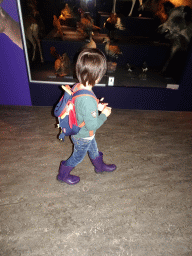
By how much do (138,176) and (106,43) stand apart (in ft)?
6.95

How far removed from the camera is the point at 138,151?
8.38ft

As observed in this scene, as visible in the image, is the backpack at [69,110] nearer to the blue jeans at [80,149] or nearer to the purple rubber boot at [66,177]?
the blue jeans at [80,149]

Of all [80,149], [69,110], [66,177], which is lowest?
[66,177]

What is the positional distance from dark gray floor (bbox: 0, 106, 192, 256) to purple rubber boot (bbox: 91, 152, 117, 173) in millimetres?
79

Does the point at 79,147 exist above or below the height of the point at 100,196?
above

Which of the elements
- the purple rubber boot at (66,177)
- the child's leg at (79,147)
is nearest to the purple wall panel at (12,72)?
the purple rubber boot at (66,177)

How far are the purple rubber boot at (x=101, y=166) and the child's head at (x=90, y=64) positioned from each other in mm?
1028

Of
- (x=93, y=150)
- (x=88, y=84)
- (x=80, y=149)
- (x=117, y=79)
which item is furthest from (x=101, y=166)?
(x=117, y=79)

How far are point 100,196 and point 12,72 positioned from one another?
2.45 metres

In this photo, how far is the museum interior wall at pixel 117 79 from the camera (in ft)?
9.45

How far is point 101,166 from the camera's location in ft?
6.95

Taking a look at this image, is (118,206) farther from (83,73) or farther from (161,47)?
(161,47)

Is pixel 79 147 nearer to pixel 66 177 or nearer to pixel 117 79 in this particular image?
pixel 66 177

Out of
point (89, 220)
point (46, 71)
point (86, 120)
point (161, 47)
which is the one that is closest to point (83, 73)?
point (86, 120)
